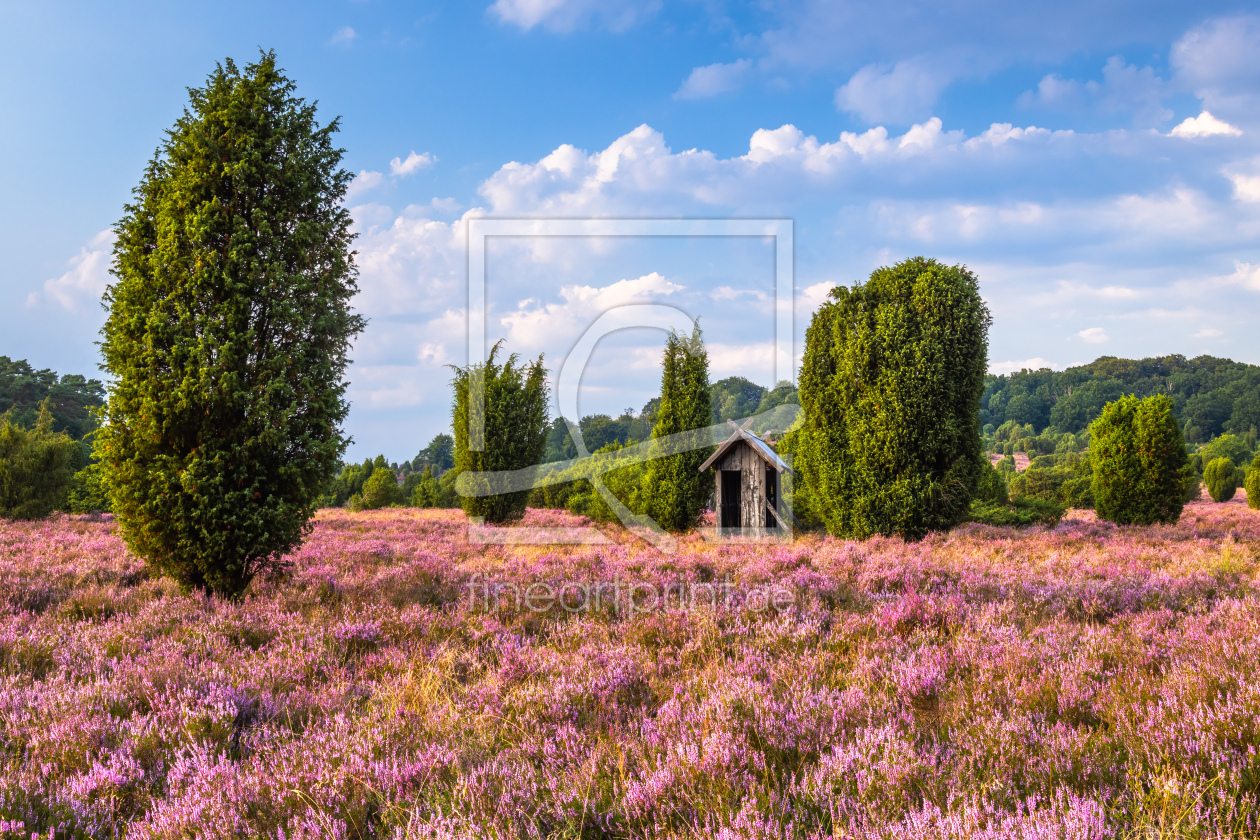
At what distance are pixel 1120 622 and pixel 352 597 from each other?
798 centimetres

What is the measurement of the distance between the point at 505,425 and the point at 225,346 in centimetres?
1380

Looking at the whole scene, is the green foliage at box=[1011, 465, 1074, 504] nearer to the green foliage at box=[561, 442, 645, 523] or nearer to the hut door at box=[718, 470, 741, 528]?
the green foliage at box=[561, 442, 645, 523]

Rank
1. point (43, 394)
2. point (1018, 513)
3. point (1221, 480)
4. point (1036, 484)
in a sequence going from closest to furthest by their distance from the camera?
point (1018, 513), point (1036, 484), point (1221, 480), point (43, 394)

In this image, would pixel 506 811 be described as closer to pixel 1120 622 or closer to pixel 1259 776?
pixel 1259 776

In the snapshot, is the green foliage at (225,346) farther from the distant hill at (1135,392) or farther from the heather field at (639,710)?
the distant hill at (1135,392)

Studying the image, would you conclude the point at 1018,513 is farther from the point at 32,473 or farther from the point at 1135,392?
the point at 1135,392

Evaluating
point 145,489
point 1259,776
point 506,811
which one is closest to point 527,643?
point 506,811

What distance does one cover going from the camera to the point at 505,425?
20.6 m

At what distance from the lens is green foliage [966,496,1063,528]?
1688cm

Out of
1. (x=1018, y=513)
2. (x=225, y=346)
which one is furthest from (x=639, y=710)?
(x=1018, y=513)

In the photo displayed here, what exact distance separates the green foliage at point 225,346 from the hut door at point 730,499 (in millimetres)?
11094

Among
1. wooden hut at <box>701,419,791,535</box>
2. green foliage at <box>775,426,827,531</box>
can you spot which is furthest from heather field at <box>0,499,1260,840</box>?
wooden hut at <box>701,419,791,535</box>

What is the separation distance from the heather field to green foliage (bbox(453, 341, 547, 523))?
1304cm

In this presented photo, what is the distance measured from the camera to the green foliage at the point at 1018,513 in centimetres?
1688
